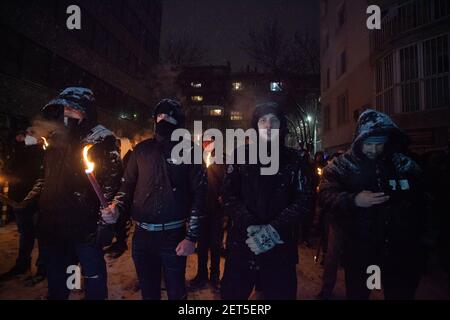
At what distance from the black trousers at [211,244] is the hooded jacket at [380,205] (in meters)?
2.20

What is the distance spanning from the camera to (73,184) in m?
2.83

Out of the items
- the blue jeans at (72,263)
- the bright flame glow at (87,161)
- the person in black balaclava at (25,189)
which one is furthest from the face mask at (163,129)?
the person in black balaclava at (25,189)

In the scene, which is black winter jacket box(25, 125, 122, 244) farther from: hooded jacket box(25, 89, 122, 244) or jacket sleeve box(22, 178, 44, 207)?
jacket sleeve box(22, 178, 44, 207)

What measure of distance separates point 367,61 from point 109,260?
15662 millimetres

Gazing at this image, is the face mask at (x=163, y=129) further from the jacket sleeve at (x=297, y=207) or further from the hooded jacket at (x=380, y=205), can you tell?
A: the hooded jacket at (x=380, y=205)

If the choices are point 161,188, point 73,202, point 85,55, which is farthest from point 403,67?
point 85,55

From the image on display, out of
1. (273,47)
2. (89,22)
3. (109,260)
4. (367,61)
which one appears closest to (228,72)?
(273,47)

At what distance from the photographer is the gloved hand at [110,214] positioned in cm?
259

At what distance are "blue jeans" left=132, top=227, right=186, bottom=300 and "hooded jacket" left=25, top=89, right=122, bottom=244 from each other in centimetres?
52

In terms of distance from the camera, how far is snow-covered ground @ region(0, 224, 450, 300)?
413 cm

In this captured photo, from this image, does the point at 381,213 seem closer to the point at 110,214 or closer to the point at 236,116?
the point at 110,214

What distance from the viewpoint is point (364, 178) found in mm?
2842

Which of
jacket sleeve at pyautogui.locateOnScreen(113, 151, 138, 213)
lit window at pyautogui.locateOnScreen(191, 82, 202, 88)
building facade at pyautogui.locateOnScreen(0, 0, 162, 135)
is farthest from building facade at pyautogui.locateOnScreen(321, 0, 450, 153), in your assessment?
lit window at pyautogui.locateOnScreen(191, 82, 202, 88)
